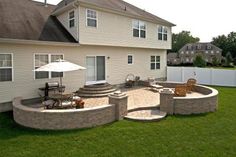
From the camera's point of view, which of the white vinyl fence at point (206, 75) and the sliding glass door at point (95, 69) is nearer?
the sliding glass door at point (95, 69)

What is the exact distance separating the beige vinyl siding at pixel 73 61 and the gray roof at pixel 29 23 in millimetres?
707

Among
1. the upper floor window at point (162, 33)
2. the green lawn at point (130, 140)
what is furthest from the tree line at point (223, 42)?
the green lawn at point (130, 140)

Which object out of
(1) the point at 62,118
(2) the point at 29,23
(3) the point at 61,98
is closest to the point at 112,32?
(2) the point at 29,23

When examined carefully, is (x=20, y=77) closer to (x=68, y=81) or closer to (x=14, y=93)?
(x=14, y=93)

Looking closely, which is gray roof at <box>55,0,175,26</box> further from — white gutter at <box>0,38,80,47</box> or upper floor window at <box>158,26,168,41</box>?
white gutter at <box>0,38,80,47</box>

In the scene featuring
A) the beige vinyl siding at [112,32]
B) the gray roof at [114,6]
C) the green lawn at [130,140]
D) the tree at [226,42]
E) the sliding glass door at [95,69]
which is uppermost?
the tree at [226,42]

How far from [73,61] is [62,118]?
6633 millimetres

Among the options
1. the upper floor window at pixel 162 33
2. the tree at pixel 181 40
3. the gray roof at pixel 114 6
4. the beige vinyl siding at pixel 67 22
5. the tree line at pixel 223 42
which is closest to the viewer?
the beige vinyl siding at pixel 67 22

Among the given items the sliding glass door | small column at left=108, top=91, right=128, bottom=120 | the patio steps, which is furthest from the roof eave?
the patio steps

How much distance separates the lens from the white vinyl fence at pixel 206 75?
878 inches

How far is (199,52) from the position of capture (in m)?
80.8

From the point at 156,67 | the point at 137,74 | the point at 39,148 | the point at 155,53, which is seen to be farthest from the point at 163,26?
the point at 39,148

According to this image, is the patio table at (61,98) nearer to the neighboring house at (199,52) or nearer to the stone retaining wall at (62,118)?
the stone retaining wall at (62,118)

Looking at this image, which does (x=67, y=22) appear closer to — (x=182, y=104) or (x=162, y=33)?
(x=182, y=104)
